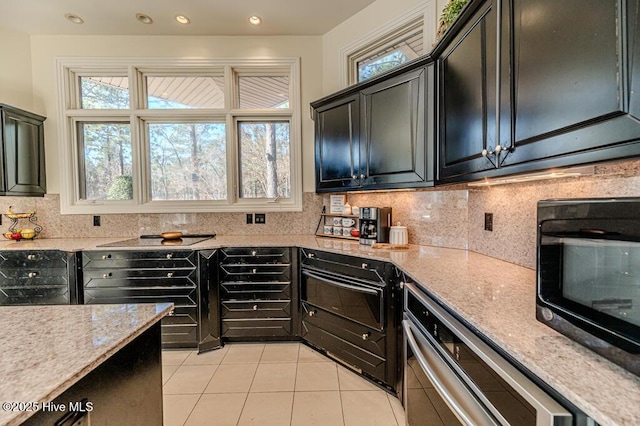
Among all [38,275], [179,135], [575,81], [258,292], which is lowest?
[258,292]

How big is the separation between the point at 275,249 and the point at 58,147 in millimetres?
2684

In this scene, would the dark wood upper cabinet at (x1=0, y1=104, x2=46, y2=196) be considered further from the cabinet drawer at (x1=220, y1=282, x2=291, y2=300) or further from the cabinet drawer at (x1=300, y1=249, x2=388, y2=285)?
the cabinet drawer at (x1=300, y1=249, x2=388, y2=285)

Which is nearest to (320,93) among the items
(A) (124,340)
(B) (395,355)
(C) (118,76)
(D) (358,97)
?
(D) (358,97)

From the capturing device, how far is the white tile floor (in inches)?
65.7

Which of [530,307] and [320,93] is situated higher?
[320,93]

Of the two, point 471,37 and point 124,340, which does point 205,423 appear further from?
point 471,37

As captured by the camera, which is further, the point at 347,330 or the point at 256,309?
the point at 256,309

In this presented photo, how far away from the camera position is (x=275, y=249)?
8.19ft

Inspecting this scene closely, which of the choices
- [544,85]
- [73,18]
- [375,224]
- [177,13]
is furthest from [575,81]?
[73,18]

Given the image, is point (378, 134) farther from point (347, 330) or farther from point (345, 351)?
point (345, 351)

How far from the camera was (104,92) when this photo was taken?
10.0 ft

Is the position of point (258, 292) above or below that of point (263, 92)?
below

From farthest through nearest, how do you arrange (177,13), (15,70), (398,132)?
(15,70) < (177,13) < (398,132)

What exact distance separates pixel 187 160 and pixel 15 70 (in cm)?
191
